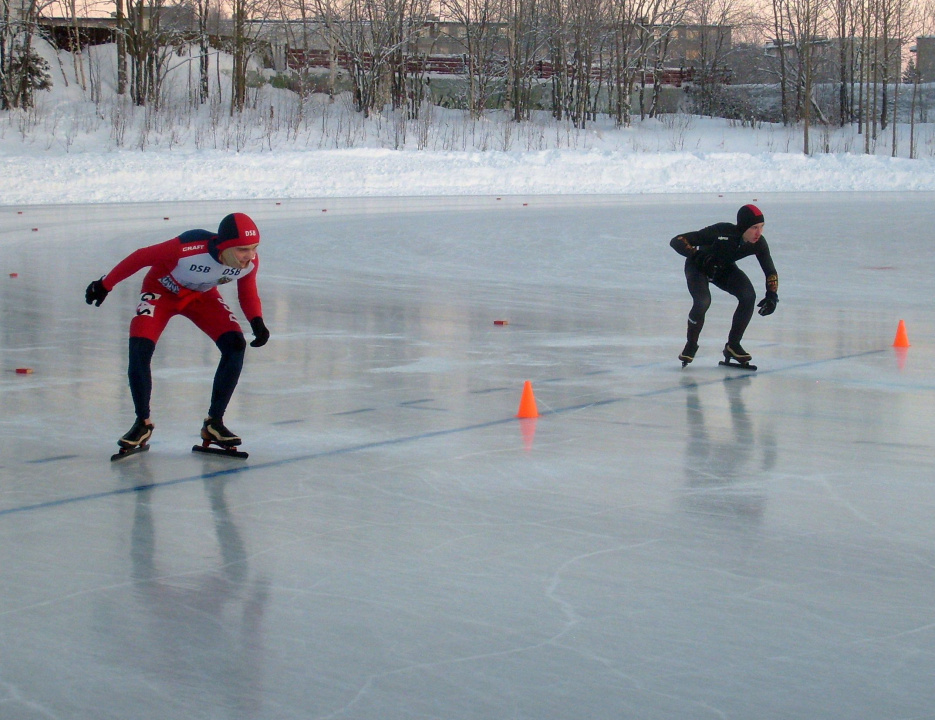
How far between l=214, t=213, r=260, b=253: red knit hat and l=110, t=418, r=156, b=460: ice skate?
0.84 m

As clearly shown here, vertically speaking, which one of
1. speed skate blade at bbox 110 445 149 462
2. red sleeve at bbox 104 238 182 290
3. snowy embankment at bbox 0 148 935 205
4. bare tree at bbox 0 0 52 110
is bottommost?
speed skate blade at bbox 110 445 149 462

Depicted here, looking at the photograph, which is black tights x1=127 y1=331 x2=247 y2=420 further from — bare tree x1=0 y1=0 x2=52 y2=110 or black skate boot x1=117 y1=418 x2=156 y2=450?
bare tree x1=0 y1=0 x2=52 y2=110

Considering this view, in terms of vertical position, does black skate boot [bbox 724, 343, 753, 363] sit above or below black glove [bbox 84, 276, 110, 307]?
below

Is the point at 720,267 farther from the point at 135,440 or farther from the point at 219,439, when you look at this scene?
the point at 135,440

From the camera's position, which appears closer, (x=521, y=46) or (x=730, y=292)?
(x=730, y=292)

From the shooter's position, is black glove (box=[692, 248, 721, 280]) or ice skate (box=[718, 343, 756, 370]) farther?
black glove (box=[692, 248, 721, 280])

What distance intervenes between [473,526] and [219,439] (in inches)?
61.0

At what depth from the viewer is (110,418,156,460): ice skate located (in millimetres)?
4988

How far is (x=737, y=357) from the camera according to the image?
25.0 ft

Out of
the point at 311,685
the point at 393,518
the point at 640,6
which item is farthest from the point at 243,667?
the point at 640,6

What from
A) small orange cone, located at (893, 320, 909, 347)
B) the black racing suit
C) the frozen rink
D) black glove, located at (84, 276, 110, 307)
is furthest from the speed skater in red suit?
small orange cone, located at (893, 320, 909, 347)

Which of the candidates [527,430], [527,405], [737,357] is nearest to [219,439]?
[527,430]

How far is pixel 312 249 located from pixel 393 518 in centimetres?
1146

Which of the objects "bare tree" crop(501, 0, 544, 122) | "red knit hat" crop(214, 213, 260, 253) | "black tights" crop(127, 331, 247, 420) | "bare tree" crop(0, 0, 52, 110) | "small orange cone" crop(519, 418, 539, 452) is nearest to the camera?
"red knit hat" crop(214, 213, 260, 253)
